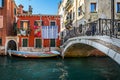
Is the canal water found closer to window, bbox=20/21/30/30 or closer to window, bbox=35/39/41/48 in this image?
window, bbox=35/39/41/48

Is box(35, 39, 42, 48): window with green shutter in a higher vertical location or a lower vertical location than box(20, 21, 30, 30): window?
lower

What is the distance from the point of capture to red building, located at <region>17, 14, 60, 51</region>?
31.8 metres

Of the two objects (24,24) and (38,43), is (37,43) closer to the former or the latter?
(38,43)

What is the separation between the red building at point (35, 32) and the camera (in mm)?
31844

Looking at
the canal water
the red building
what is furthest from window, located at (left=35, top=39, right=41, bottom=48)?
the canal water

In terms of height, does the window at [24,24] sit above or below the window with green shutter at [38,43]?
above

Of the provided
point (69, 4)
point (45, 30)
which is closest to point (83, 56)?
point (45, 30)

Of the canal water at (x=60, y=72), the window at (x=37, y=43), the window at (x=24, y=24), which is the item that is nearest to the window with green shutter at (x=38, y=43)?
the window at (x=37, y=43)

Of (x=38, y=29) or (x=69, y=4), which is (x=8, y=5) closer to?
(x=38, y=29)

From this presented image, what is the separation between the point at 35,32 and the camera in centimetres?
3225

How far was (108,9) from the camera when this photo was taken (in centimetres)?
2405

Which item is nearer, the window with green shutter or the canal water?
the canal water

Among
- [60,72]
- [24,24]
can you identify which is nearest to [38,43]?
[24,24]

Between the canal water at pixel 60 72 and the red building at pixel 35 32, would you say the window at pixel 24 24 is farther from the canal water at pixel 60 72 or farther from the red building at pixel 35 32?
the canal water at pixel 60 72
